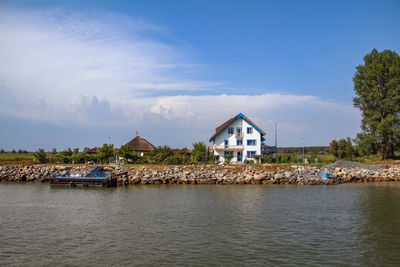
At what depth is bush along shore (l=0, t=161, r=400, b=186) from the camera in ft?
132

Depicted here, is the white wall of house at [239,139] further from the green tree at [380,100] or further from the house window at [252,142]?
the green tree at [380,100]

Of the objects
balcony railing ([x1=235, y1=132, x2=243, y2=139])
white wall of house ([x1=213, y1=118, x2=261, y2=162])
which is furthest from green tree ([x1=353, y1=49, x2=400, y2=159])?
balcony railing ([x1=235, y1=132, x2=243, y2=139])

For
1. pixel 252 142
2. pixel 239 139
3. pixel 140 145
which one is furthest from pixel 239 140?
pixel 140 145

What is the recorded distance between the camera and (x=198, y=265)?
13.0 meters

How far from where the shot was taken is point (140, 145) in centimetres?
6191

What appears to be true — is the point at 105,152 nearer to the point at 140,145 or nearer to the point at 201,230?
the point at 140,145

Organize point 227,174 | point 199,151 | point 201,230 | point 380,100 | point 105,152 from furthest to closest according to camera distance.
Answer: point 380,100 → point 199,151 → point 105,152 → point 227,174 → point 201,230

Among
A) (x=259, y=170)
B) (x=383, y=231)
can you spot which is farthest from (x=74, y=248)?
Result: (x=259, y=170)

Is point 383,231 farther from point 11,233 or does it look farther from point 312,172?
point 312,172

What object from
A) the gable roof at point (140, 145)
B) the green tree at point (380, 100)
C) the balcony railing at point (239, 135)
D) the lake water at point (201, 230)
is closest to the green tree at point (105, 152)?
the gable roof at point (140, 145)

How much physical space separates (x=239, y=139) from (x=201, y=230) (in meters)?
38.7

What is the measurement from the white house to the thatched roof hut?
12881 millimetres

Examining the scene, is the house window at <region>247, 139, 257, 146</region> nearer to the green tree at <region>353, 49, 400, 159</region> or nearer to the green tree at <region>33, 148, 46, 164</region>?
Answer: the green tree at <region>353, 49, 400, 159</region>

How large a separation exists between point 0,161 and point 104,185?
28.6 meters
